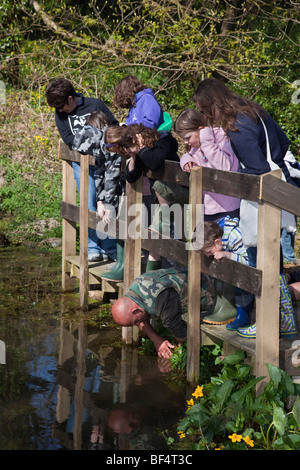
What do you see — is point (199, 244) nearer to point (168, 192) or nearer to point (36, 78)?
point (168, 192)

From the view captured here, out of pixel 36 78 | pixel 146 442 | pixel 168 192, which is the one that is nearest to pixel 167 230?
pixel 168 192

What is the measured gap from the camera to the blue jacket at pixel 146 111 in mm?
6043

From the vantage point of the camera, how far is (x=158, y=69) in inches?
489

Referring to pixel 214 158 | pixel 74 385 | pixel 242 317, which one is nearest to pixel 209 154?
pixel 214 158

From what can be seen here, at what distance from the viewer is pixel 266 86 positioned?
472 inches

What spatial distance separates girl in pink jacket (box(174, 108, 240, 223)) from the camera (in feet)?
16.2

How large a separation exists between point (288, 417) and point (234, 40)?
9.28 meters

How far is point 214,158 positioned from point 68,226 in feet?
9.90

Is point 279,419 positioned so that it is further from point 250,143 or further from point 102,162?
point 102,162

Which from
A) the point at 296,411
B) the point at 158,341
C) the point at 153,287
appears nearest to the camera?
the point at 296,411

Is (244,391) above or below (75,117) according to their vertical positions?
below

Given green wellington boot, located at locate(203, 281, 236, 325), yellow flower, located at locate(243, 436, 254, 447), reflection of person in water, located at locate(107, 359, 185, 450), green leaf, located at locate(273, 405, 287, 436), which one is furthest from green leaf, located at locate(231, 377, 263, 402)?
green wellington boot, located at locate(203, 281, 236, 325)

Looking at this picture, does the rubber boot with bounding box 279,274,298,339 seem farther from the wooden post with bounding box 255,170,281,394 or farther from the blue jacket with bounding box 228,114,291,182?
the blue jacket with bounding box 228,114,291,182

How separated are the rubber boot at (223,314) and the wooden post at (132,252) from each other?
96cm
